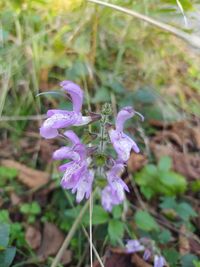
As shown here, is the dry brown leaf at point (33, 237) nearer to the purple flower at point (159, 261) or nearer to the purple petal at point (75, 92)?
the purple flower at point (159, 261)

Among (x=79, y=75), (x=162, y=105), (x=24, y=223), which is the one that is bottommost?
(x=24, y=223)

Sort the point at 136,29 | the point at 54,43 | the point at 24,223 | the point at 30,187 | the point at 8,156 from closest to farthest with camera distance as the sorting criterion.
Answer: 1. the point at 24,223
2. the point at 30,187
3. the point at 8,156
4. the point at 54,43
5. the point at 136,29

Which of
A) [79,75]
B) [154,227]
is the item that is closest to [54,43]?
[79,75]

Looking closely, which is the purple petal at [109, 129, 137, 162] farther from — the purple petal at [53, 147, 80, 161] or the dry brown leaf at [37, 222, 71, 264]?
the dry brown leaf at [37, 222, 71, 264]

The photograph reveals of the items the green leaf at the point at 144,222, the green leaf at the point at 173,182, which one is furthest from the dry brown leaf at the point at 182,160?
the green leaf at the point at 144,222

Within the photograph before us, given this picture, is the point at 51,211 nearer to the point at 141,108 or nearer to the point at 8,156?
the point at 8,156

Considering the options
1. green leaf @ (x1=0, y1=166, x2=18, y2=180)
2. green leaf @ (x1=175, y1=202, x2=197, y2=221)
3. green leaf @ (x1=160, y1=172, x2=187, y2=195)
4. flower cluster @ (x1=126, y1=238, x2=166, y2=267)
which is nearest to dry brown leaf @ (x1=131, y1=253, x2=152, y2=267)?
flower cluster @ (x1=126, y1=238, x2=166, y2=267)

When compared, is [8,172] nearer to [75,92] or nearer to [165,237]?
[165,237]
